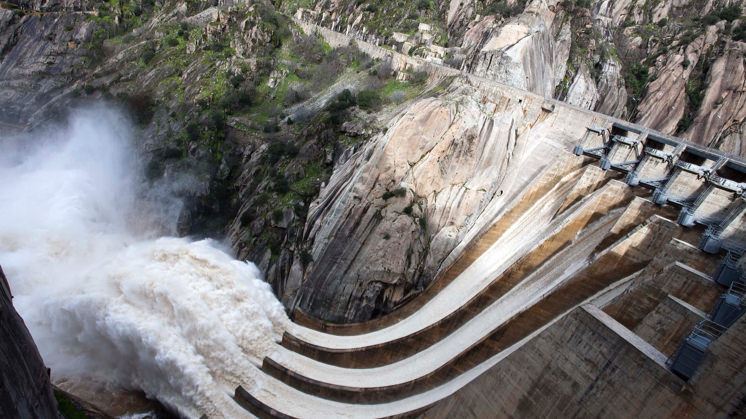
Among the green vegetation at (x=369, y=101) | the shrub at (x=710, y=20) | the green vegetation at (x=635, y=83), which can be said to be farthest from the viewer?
the shrub at (x=710, y=20)

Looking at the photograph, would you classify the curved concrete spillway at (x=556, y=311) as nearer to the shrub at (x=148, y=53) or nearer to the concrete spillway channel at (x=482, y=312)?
the concrete spillway channel at (x=482, y=312)

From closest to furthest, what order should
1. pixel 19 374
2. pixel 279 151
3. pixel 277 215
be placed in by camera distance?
pixel 19 374 < pixel 277 215 < pixel 279 151

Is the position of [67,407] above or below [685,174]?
below

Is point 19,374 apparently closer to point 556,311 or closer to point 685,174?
point 556,311

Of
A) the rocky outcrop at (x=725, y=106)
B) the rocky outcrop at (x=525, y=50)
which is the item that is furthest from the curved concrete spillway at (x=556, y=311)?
the rocky outcrop at (x=725, y=106)

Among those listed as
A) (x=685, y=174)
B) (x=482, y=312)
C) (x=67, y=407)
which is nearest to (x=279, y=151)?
(x=482, y=312)

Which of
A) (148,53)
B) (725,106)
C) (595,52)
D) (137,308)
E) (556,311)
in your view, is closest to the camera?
(556,311)

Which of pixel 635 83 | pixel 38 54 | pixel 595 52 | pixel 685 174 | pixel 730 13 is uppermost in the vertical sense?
pixel 730 13
